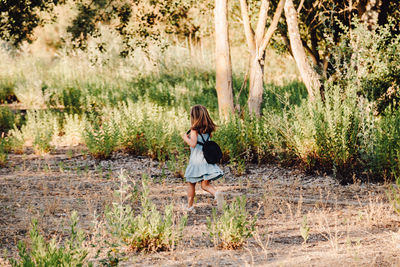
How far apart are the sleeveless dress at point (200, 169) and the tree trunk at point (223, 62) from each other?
10.7ft

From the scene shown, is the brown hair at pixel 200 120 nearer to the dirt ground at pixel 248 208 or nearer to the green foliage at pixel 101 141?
the dirt ground at pixel 248 208

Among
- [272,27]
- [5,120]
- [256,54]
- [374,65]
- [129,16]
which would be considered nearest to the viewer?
[374,65]

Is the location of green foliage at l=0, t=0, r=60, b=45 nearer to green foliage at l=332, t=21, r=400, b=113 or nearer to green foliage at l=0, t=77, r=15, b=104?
green foliage at l=0, t=77, r=15, b=104

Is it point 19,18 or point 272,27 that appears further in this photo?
point 19,18

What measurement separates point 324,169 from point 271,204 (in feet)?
5.90

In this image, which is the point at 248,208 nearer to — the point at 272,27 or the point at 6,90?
the point at 272,27

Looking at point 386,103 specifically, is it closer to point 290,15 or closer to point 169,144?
point 290,15

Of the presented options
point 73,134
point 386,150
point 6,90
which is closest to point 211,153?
point 386,150

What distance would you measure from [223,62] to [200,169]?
12.7ft

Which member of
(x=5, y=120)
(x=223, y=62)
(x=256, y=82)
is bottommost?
(x=5, y=120)

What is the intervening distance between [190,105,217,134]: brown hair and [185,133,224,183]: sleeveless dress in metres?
0.09

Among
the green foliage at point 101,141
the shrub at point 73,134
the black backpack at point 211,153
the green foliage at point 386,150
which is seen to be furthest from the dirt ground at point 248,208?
the shrub at point 73,134

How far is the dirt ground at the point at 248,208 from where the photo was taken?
152 inches

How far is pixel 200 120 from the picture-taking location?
5.50 metres
